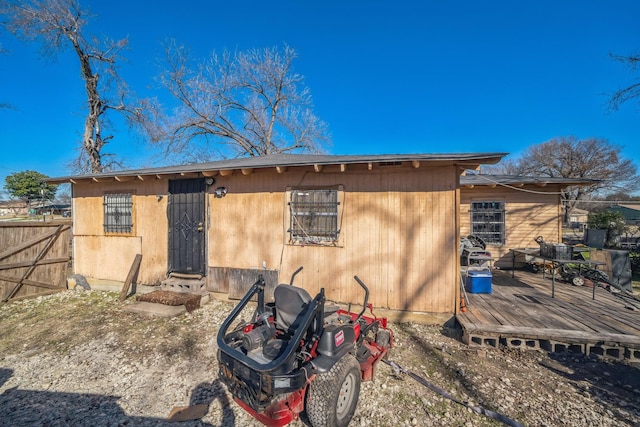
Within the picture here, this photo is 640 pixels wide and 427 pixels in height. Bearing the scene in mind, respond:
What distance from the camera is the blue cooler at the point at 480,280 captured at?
202 inches

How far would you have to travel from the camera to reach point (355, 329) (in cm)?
267

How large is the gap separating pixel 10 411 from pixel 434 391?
419 centimetres

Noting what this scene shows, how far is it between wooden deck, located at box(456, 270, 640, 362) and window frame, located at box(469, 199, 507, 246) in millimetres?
2812

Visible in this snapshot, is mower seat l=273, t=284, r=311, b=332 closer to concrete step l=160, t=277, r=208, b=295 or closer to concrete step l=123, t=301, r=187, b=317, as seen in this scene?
concrete step l=123, t=301, r=187, b=317

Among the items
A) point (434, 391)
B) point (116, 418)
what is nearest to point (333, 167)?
point (434, 391)

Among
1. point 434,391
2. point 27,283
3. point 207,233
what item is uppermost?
point 207,233

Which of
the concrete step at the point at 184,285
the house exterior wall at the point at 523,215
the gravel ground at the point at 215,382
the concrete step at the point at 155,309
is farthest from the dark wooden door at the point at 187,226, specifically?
the house exterior wall at the point at 523,215

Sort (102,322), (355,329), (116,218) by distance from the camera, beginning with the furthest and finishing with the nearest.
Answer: (116,218), (102,322), (355,329)

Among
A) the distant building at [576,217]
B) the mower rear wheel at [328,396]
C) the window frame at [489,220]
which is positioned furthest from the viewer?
the distant building at [576,217]

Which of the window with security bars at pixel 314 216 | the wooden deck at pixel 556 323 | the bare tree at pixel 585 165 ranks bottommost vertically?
the wooden deck at pixel 556 323

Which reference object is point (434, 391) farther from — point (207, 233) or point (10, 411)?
point (207, 233)

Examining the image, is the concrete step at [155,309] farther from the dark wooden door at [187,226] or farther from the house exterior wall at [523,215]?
the house exterior wall at [523,215]

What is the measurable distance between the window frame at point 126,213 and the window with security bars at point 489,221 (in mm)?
9211

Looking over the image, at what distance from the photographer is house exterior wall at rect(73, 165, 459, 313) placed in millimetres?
4379
